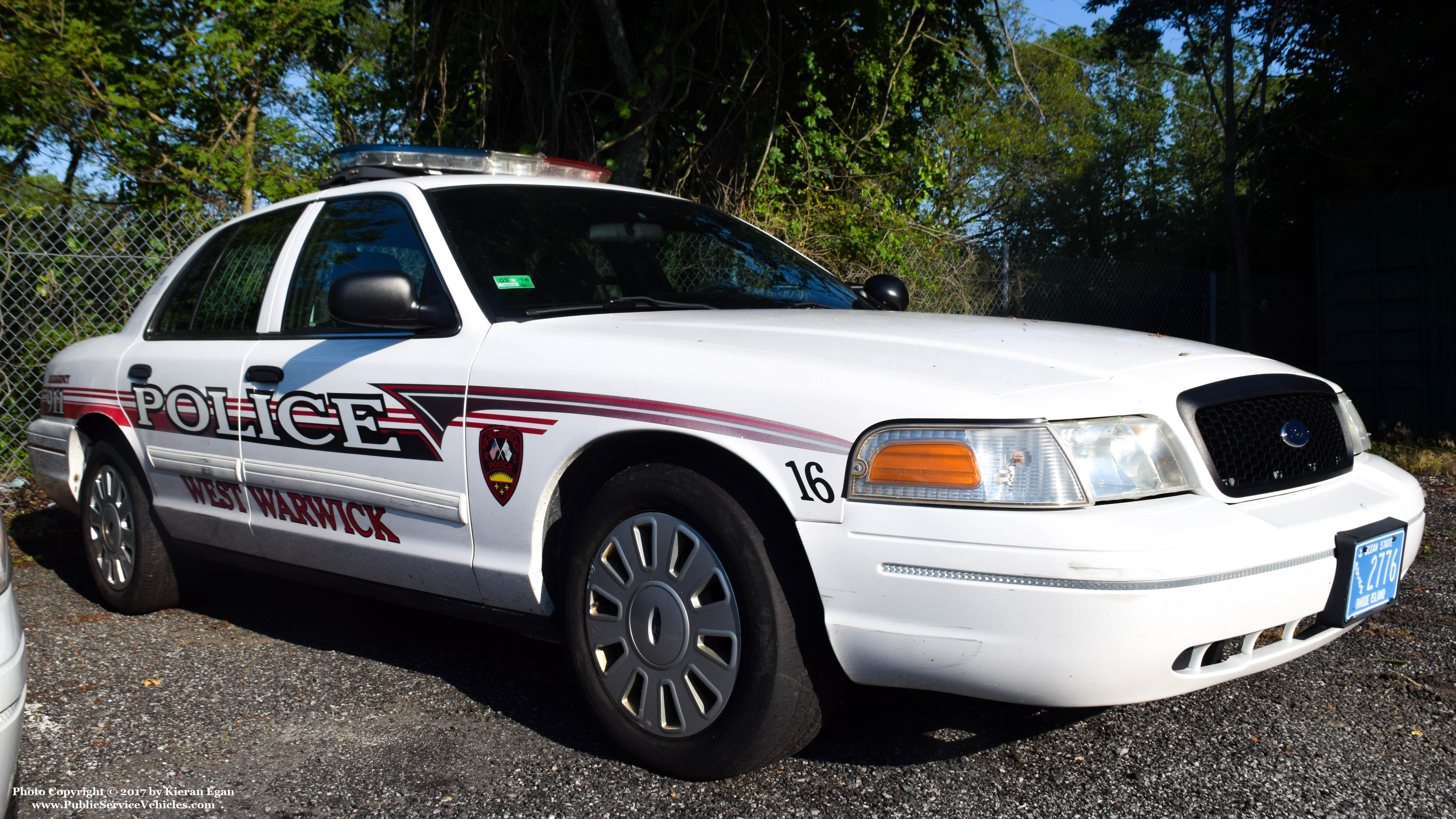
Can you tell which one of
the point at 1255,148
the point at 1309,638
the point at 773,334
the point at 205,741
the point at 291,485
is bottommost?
the point at 205,741

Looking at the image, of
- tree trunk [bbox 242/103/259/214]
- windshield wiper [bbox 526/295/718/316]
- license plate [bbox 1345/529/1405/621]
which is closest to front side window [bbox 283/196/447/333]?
windshield wiper [bbox 526/295/718/316]

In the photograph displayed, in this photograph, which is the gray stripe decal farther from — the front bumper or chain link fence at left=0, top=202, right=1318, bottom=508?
chain link fence at left=0, top=202, right=1318, bottom=508

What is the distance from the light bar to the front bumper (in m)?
2.24

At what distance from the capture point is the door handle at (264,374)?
3.47m

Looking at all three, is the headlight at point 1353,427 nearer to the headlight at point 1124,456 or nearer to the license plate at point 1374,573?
the license plate at point 1374,573

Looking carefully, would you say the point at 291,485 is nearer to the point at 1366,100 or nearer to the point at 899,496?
the point at 899,496

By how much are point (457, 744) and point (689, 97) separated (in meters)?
6.95

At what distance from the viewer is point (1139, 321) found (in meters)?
10.5

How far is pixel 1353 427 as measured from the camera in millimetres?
2895

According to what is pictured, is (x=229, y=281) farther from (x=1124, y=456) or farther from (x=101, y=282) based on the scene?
(x=1124, y=456)

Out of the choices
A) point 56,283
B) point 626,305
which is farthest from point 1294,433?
point 56,283

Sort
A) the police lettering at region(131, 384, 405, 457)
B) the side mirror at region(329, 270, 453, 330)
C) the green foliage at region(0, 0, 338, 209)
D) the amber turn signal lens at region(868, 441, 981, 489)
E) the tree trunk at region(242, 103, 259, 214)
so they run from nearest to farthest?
the amber turn signal lens at region(868, 441, 981, 489) → the side mirror at region(329, 270, 453, 330) → the police lettering at region(131, 384, 405, 457) → the green foliage at region(0, 0, 338, 209) → the tree trunk at region(242, 103, 259, 214)

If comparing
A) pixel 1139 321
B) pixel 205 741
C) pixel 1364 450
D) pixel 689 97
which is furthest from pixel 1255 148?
pixel 205 741

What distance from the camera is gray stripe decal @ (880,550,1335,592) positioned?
6.72 ft
